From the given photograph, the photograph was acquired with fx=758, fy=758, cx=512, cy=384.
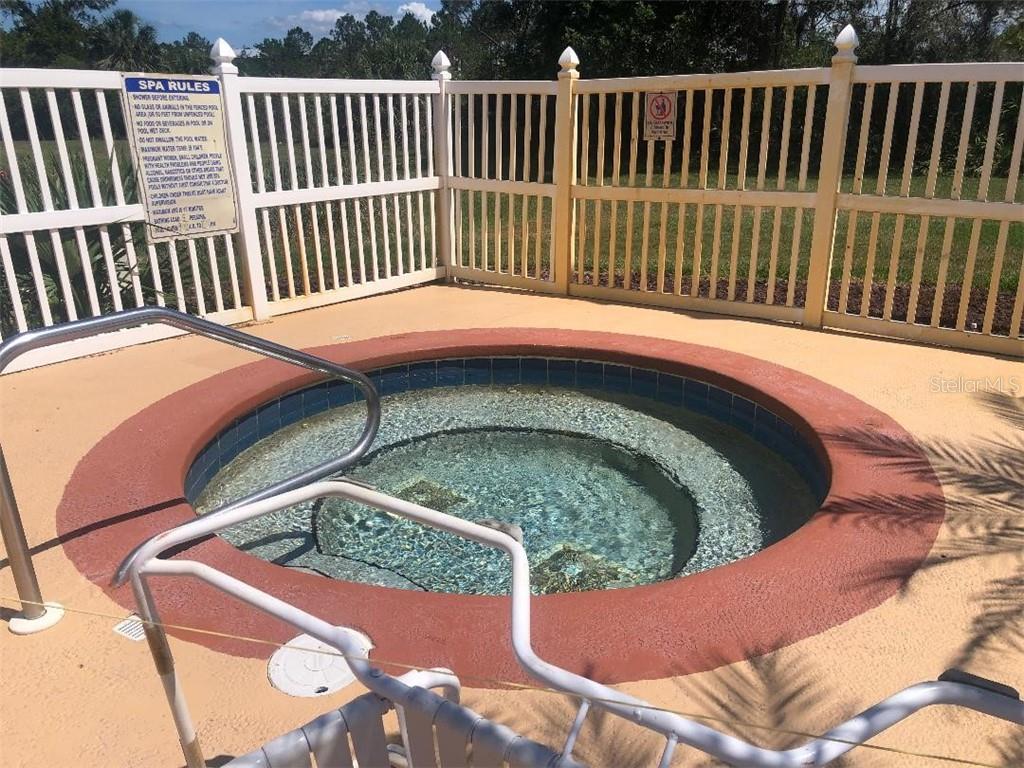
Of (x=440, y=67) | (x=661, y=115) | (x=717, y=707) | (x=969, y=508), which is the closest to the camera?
(x=717, y=707)

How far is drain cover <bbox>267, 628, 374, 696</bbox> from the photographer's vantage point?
84.7 inches

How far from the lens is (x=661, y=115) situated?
20.6 ft

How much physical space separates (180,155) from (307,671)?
4.31 m

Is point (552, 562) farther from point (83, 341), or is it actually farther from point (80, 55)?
point (80, 55)

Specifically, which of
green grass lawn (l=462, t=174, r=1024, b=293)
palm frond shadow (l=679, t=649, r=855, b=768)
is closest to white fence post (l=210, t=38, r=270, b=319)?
green grass lawn (l=462, t=174, r=1024, b=293)

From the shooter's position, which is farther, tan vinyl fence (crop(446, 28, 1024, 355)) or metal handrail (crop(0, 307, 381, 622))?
tan vinyl fence (crop(446, 28, 1024, 355))

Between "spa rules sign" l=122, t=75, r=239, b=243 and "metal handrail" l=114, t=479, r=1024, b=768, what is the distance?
400 cm

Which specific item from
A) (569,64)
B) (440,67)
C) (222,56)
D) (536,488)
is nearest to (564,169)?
(569,64)

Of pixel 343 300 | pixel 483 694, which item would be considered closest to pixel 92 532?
pixel 483 694

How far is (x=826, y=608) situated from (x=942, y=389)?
8.73ft

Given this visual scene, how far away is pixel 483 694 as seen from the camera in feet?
6.80

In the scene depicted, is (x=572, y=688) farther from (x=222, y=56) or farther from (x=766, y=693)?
(x=222, y=56)

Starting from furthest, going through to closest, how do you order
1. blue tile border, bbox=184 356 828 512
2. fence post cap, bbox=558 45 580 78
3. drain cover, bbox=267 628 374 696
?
1. fence post cap, bbox=558 45 580 78
2. blue tile border, bbox=184 356 828 512
3. drain cover, bbox=267 628 374 696

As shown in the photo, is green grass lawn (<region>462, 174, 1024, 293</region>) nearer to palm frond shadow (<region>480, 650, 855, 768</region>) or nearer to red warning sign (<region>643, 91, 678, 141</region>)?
red warning sign (<region>643, 91, 678, 141</region>)
